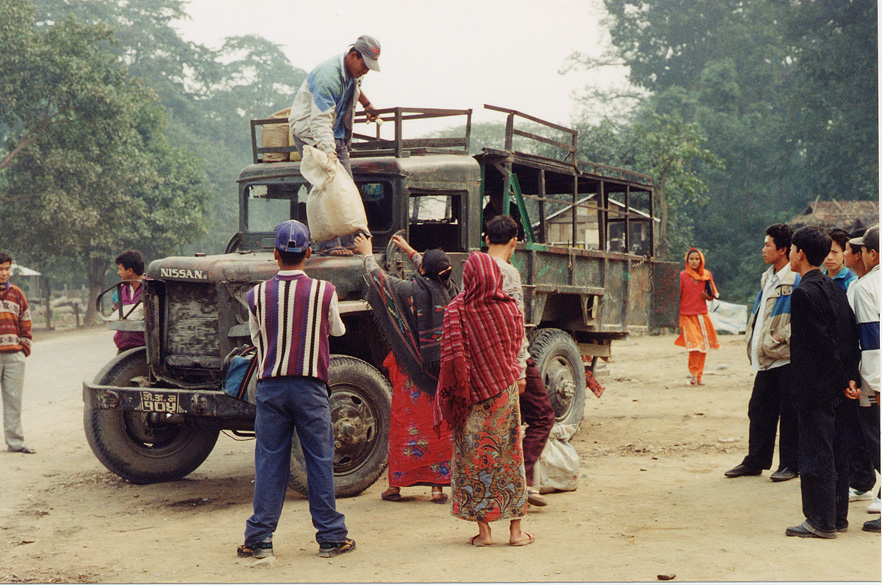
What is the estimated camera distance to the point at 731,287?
1170 inches

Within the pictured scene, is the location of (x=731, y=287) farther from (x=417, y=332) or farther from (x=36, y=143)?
(x=417, y=332)

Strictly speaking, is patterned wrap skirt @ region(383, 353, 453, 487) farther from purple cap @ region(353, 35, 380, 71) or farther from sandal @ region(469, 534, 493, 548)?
purple cap @ region(353, 35, 380, 71)

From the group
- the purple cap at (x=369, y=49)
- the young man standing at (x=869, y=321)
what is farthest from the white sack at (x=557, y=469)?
the purple cap at (x=369, y=49)

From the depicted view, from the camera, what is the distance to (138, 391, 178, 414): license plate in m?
5.73

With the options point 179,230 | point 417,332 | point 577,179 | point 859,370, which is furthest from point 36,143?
point 859,370

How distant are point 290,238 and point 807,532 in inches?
127

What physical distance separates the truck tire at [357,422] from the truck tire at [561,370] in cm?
231

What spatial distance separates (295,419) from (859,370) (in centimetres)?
312

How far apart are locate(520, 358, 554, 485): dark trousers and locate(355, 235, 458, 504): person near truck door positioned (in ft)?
2.02

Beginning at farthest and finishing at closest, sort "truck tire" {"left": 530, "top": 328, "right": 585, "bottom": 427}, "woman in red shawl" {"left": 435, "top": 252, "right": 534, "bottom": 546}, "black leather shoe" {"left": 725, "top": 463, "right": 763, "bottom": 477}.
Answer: "truck tire" {"left": 530, "top": 328, "right": 585, "bottom": 427}, "black leather shoe" {"left": 725, "top": 463, "right": 763, "bottom": 477}, "woman in red shawl" {"left": 435, "top": 252, "right": 534, "bottom": 546}

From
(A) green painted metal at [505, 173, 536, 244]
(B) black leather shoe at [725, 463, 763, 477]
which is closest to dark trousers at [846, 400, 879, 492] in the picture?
(B) black leather shoe at [725, 463, 763, 477]

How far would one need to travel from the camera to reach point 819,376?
15.4 ft

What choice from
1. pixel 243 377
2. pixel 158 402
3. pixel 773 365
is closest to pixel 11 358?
pixel 158 402

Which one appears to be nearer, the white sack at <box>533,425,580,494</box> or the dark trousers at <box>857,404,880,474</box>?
Result: the dark trousers at <box>857,404,880,474</box>
